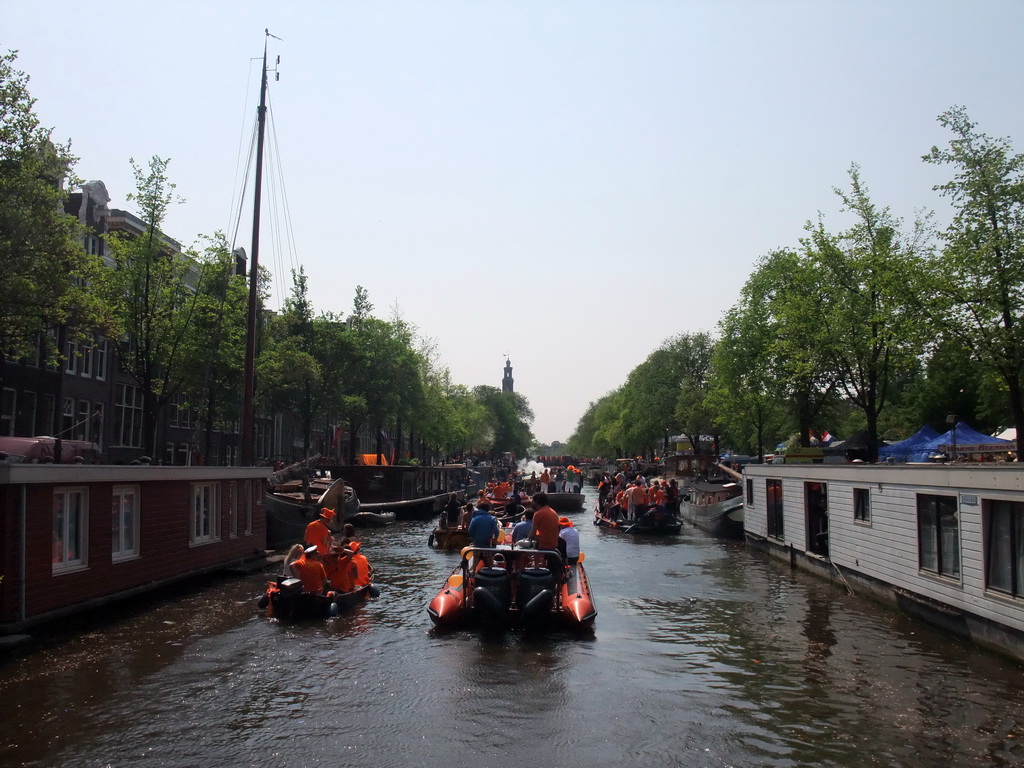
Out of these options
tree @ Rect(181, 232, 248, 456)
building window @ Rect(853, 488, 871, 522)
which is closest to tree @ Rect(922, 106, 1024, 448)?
building window @ Rect(853, 488, 871, 522)

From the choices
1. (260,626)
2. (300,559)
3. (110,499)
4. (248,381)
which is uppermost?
(248,381)

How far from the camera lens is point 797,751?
370 inches

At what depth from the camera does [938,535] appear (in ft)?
50.3

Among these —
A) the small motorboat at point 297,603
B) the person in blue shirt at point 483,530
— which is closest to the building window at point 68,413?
the person in blue shirt at point 483,530

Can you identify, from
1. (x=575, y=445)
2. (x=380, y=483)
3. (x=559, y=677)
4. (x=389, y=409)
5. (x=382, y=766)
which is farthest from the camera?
(x=575, y=445)

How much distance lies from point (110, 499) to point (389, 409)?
39.9 m

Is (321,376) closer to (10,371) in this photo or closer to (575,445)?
(10,371)

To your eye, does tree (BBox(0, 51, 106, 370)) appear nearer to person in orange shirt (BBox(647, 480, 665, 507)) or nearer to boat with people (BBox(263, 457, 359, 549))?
→ boat with people (BBox(263, 457, 359, 549))

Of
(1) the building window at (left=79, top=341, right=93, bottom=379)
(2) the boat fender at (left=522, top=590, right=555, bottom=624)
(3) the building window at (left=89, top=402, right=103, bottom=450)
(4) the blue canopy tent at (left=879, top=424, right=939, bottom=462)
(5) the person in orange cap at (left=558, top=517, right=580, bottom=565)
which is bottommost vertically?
(2) the boat fender at (left=522, top=590, right=555, bottom=624)

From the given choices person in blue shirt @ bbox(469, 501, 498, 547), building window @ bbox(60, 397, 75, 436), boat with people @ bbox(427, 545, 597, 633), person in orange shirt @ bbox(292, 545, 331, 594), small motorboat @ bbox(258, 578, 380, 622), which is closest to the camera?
boat with people @ bbox(427, 545, 597, 633)

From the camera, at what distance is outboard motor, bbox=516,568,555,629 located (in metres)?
14.5

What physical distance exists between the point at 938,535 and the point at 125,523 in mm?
15065

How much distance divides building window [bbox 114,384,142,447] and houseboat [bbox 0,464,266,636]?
2341 cm

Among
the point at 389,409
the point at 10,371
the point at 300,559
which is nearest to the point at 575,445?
the point at 389,409
